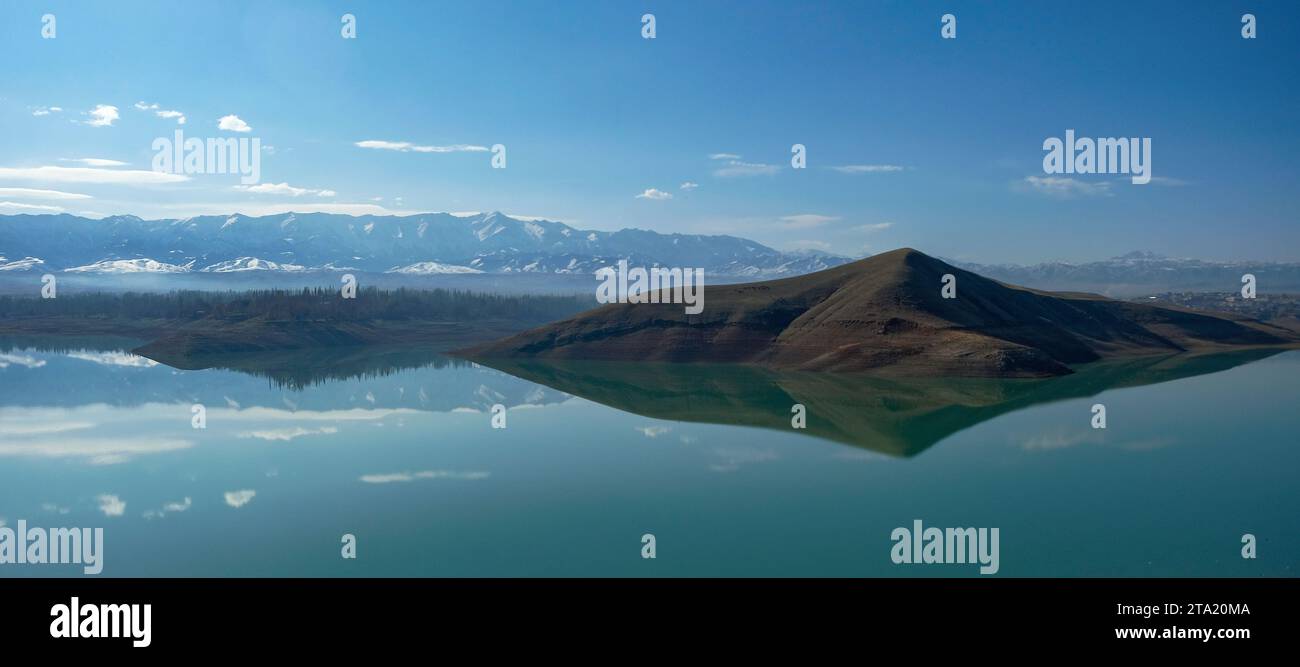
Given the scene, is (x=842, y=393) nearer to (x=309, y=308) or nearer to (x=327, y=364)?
(x=327, y=364)

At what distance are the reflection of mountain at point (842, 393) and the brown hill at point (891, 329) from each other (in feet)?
10.2

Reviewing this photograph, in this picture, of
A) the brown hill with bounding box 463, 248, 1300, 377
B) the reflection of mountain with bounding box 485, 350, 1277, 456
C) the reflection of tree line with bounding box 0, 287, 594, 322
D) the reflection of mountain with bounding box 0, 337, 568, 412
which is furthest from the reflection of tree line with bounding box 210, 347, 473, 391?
the reflection of tree line with bounding box 0, 287, 594, 322

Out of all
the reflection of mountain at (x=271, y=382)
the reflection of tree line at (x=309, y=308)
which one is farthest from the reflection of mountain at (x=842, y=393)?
the reflection of tree line at (x=309, y=308)

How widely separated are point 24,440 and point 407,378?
34.1 m

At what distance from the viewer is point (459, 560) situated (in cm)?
2162

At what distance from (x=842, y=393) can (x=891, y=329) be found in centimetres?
1884

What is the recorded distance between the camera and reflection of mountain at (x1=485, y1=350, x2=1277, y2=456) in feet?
145

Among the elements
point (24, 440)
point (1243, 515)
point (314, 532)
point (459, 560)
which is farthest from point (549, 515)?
point (24, 440)

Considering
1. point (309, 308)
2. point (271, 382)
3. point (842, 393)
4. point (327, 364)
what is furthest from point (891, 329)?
point (309, 308)

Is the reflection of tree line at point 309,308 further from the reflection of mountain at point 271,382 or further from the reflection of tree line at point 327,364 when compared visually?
the reflection of mountain at point 271,382

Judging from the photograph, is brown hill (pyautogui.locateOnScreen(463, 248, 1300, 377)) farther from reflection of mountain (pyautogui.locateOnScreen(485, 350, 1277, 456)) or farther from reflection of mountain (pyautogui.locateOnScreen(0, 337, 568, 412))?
reflection of mountain (pyautogui.locateOnScreen(0, 337, 568, 412))

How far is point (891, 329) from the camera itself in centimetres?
7456

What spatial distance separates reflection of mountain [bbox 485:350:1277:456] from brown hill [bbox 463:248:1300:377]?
10.2 ft

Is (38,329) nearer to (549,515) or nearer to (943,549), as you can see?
(549,515)
